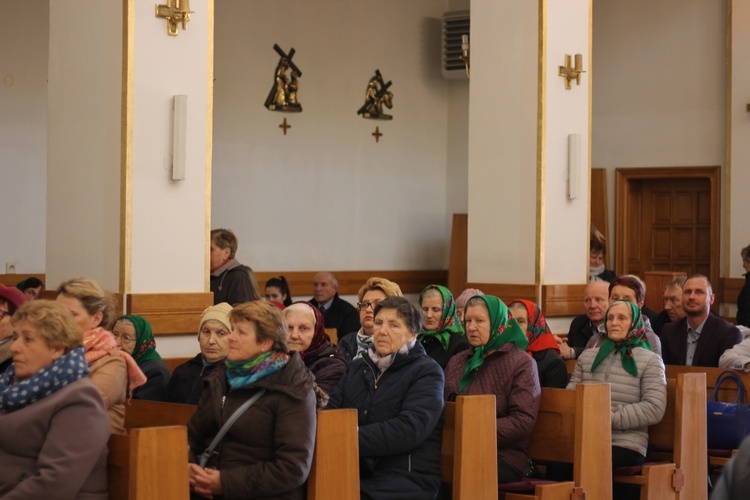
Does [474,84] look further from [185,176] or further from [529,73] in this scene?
[185,176]

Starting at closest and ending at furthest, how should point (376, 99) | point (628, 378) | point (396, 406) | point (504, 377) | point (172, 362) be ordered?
point (396, 406) < point (504, 377) < point (628, 378) < point (172, 362) < point (376, 99)

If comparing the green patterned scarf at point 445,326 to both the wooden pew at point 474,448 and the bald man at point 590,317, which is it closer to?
the bald man at point 590,317

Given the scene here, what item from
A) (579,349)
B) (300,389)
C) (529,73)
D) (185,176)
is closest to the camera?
(300,389)

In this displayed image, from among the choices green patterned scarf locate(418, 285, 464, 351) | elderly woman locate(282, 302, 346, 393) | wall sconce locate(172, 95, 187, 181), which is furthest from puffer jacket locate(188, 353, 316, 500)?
wall sconce locate(172, 95, 187, 181)

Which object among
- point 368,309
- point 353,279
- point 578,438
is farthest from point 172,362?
point 353,279

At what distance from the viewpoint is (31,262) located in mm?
9352

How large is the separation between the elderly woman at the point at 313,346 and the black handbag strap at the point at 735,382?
2.19m

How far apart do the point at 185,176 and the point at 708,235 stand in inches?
276

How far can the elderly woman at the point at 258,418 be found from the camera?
397 centimetres

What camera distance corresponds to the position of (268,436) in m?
4.02

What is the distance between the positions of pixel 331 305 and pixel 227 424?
18.9ft

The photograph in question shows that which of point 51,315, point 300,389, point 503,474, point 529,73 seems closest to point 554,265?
point 529,73

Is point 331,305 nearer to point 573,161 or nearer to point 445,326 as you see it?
point 573,161

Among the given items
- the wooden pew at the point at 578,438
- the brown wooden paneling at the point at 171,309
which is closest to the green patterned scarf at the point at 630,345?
the wooden pew at the point at 578,438
